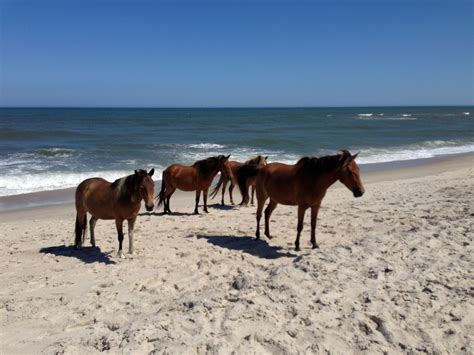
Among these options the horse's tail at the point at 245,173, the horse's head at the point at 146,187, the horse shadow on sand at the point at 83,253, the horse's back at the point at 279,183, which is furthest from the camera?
the horse's tail at the point at 245,173

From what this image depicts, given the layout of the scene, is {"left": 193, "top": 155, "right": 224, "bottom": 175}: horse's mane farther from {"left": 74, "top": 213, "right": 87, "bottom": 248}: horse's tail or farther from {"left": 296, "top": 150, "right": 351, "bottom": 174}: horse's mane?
{"left": 296, "top": 150, "right": 351, "bottom": 174}: horse's mane

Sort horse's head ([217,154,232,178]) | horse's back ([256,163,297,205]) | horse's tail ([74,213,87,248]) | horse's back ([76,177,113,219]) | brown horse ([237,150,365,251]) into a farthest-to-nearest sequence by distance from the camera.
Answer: horse's head ([217,154,232,178]) → horse's tail ([74,213,87,248]) → horse's back ([256,163,297,205]) → horse's back ([76,177,113,219]) → brown horse ([237,150,365,251])

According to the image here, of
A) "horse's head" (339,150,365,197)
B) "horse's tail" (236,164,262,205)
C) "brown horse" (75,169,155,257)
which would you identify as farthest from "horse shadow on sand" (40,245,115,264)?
"horse's head" (339,150,365,197)

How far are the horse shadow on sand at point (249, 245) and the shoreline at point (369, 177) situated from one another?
14.8ft

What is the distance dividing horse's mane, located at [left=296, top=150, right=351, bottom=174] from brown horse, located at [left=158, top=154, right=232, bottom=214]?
3700 millimetres

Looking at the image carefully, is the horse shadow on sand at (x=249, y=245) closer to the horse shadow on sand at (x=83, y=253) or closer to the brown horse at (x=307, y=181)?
the brown horse at (x=307, y=181)

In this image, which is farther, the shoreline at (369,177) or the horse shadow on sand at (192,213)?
the shoreline at (369,177)

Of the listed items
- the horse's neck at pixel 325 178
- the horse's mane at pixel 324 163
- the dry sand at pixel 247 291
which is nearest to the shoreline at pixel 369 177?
the dry sand at pixel 247 291

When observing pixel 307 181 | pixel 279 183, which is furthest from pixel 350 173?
pixel 279 183

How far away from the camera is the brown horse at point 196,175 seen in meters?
10.2

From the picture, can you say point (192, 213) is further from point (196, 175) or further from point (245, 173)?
point (245, 173)

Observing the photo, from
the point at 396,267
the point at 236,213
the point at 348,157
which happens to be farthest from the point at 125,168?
the point at 396,267

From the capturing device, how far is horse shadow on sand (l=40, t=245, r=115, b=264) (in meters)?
6.47

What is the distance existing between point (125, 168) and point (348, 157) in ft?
44.4
